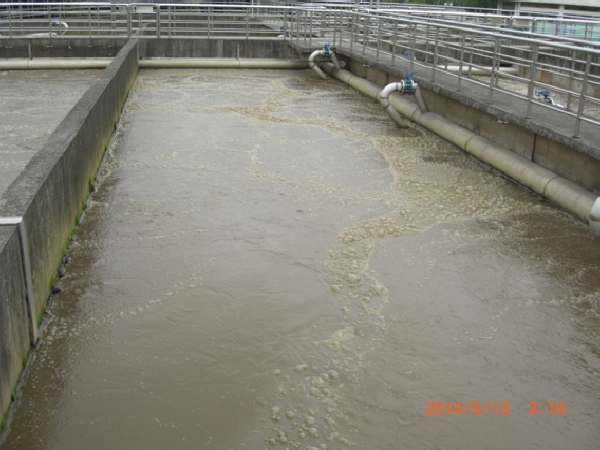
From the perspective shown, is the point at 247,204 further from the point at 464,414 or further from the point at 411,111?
the point at 411,111

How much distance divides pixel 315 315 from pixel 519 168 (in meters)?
4.59

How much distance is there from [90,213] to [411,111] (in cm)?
716

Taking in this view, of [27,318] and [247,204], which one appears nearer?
[27,318]

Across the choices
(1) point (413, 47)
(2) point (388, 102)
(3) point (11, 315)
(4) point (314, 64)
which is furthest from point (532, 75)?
(4) point (314, 64)

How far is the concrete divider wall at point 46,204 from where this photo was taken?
4.35 metres

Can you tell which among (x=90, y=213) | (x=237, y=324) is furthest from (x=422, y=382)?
(x=90, y=213)

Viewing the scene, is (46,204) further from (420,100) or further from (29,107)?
(29,107)

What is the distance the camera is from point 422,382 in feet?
15.8

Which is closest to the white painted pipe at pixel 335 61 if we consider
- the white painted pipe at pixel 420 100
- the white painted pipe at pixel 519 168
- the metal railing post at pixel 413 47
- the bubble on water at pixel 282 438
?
the metal railing post at pixel 413 47

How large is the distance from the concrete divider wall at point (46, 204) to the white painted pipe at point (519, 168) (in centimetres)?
497

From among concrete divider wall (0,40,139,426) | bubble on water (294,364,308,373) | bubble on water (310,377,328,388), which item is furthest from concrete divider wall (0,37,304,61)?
bubble on water (310,377,328,388)
